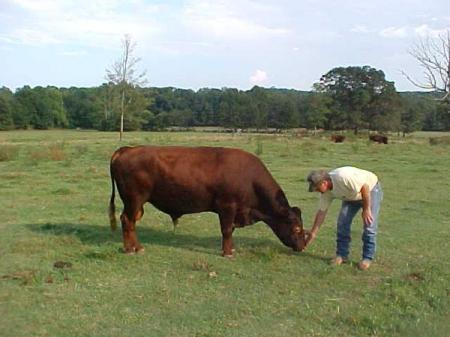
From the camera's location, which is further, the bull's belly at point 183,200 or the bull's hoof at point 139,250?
the bull's belly at point 183,200

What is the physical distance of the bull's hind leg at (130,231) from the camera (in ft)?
28.7

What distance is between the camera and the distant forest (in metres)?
81.7

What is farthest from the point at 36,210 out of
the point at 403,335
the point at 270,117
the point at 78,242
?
the point at 270,117

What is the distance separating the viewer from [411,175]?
20.5 metres

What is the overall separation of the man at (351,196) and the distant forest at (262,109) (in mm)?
63313

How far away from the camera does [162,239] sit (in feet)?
32.0

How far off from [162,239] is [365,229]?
3.46 meters

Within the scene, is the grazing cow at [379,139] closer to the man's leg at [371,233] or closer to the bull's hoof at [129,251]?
the man's leg at [371,233]

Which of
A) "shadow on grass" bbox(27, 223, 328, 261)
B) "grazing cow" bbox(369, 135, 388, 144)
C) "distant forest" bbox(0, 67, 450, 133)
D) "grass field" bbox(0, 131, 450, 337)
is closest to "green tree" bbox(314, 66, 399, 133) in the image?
"distant forest" bbox(0, 67, 450, 133)

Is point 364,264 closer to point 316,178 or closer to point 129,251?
point 316,178

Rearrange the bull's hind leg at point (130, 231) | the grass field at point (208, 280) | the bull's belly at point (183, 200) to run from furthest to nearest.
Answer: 1. the bull's belly at point (183, 200)
2. the bull's hind leg at point (130, 231)
3. the grass field at point (208, 280)

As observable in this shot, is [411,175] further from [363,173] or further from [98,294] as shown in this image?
[98,294]

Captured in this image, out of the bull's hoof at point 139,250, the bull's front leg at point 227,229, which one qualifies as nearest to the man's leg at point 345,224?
the bull's front leg at point 227,229

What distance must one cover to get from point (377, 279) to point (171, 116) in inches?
3573
